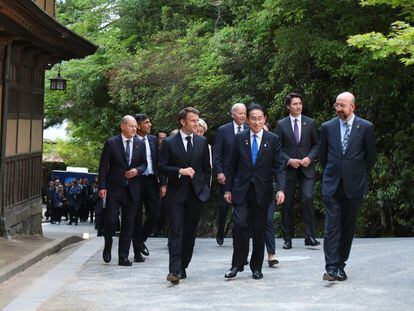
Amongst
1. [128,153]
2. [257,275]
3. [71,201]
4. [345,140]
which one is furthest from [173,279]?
[71,201]

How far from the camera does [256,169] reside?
9742 millimetres

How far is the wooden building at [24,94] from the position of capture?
579 inches

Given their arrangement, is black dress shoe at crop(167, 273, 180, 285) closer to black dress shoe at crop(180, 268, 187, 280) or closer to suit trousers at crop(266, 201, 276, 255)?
black dress shoe at crop(180, 268, 187, 280)

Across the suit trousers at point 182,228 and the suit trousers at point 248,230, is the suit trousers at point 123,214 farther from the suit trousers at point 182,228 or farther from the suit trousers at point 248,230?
the suit trousers at point 248,230

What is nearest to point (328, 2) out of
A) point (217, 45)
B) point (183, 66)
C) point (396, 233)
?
point (396, 233)

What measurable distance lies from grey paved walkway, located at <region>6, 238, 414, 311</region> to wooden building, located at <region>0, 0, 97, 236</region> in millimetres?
4362

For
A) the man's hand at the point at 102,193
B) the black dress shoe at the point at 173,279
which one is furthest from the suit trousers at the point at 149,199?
the black dress shoe at the point at 173,279

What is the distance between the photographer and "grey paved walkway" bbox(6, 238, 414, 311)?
320 inches

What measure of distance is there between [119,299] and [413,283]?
3.16 meters

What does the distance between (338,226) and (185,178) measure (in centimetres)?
190

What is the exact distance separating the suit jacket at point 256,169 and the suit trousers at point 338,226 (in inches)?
28.8

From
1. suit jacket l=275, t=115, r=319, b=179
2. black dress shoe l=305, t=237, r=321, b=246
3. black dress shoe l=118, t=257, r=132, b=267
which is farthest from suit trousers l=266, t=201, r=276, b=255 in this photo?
black dress shoe l=305, t=237, r=321, b=246

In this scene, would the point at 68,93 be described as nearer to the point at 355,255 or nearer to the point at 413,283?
the point at 355,255

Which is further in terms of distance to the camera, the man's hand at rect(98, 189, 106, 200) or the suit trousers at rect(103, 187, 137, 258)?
the suit trousers at rect(103, 187, 137, 258)
